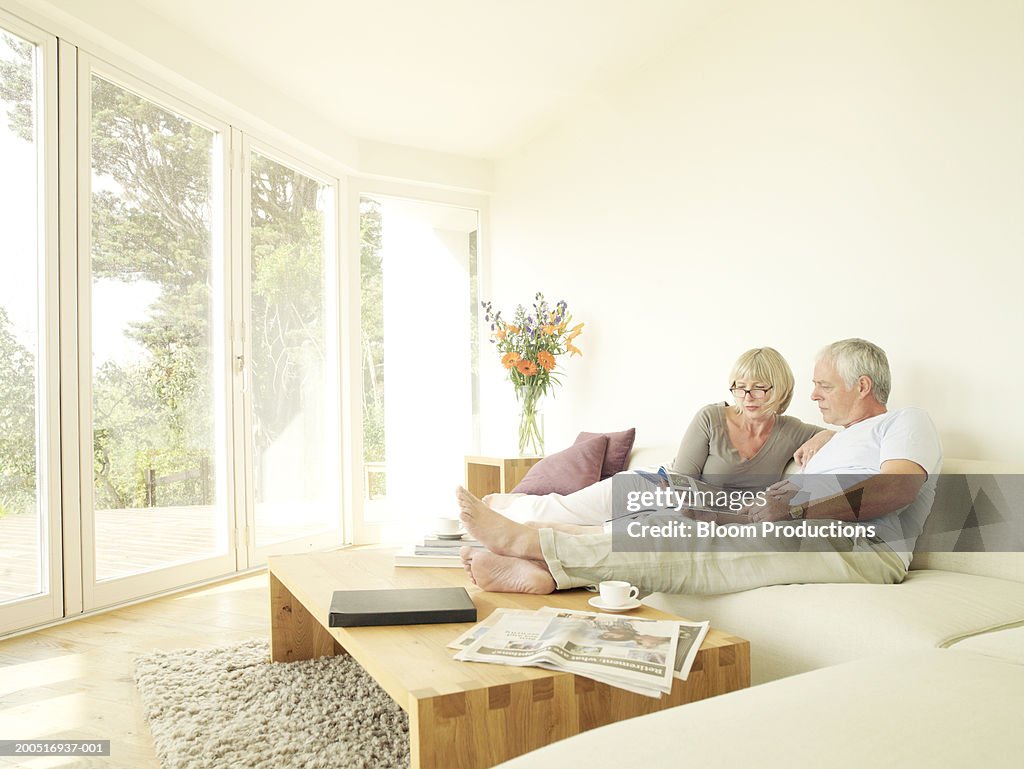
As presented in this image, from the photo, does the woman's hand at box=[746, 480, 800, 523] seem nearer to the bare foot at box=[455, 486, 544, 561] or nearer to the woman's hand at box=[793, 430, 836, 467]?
the woman's hand at box=[793, 430, 836, 467]

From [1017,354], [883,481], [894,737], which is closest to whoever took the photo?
[894,737]

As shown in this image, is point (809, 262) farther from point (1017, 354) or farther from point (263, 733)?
point (263, 733)

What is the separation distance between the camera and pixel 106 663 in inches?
100.0

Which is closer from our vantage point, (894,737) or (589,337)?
(894,737)

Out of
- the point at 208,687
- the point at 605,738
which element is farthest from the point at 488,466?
the point at 605,738

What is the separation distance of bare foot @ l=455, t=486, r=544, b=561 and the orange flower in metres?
2.36

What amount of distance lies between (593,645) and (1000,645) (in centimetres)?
72

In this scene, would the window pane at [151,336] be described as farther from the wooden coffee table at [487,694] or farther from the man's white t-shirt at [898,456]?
the man's white t-shirt at [898,456]

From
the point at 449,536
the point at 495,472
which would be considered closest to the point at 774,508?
the point at 449,536

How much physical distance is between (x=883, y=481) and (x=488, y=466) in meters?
2.94

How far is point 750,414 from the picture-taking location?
277 centimetres

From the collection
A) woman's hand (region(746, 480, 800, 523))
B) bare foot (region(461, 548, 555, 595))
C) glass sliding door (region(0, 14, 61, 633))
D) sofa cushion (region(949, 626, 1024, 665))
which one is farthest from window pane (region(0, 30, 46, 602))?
sofa cushion (region(949, 626, 1024, 665))

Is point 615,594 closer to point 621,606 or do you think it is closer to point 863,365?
point 621,606

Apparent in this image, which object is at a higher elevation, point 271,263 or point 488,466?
point 271,263
